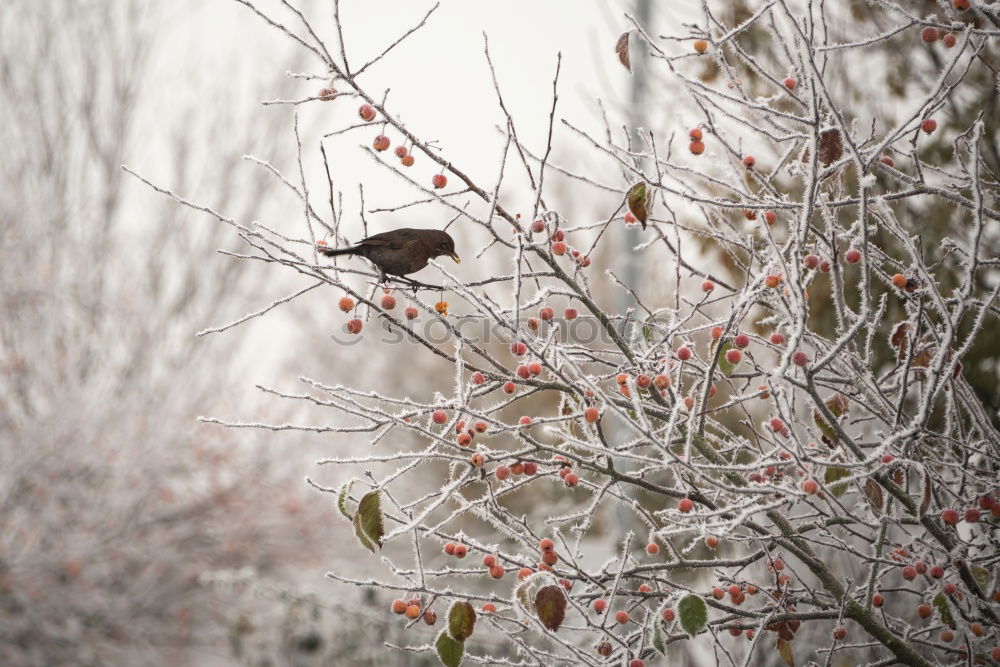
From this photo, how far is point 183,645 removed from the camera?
8.73 m

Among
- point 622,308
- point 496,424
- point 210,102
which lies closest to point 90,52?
point 210,102

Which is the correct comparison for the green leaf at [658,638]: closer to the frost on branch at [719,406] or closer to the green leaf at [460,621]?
the frost on branch at [719,406]

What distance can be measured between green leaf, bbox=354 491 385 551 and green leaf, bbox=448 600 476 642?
226 mm

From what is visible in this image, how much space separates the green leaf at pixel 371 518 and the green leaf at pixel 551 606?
378 mm

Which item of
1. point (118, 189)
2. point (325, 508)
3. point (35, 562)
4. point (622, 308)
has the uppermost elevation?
point (118, 189)

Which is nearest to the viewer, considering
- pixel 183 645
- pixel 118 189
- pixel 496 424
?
pixel 496 424

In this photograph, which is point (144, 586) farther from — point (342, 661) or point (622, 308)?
point (622, 308)

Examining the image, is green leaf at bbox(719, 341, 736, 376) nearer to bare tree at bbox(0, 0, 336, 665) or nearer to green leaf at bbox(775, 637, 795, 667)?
green leaf at bbox(775, 637, 795, 667)

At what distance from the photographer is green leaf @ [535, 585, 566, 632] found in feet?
5.69

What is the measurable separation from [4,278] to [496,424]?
329 inches

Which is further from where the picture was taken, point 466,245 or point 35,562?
point 466,245

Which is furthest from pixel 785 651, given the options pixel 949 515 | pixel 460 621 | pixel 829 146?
pixel 829 146

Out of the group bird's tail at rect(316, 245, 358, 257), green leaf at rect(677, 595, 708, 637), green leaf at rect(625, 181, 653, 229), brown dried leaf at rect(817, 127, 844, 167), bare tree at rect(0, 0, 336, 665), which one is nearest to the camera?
green leaf at rect(677, 595, 708, 637)

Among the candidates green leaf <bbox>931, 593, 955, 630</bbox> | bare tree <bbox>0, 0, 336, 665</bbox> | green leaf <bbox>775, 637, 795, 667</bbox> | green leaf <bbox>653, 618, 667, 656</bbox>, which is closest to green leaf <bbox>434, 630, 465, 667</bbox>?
green leaf <bbox>653, 618, 667, 656</bbox>
